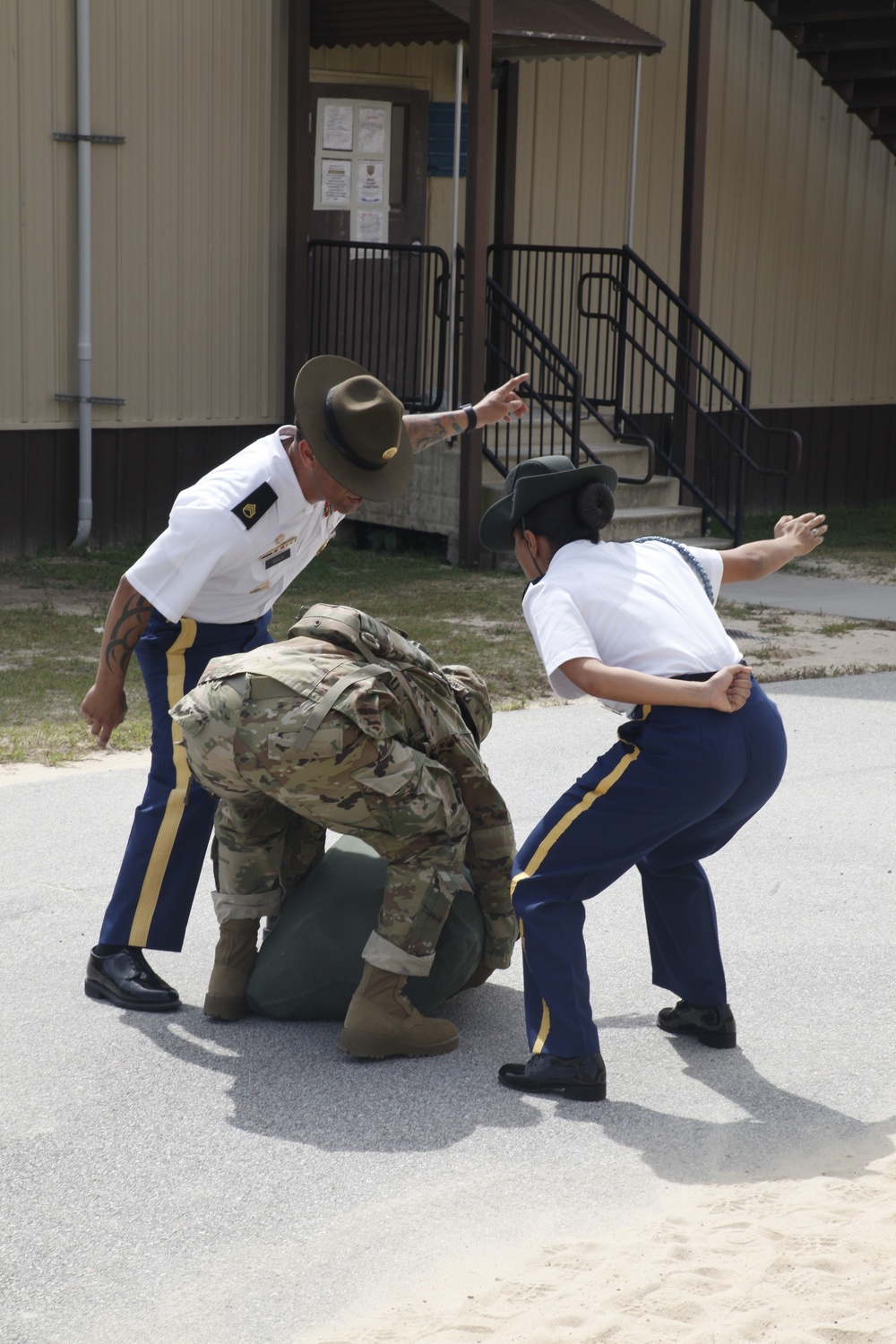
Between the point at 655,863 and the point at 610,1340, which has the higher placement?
the point at 655,863

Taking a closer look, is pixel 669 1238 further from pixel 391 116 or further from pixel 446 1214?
pixel 391 116

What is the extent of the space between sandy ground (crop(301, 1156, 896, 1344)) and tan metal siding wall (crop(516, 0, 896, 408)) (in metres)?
11.5

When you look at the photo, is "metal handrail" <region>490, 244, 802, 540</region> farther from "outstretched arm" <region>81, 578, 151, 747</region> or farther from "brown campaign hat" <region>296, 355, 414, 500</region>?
"outstretched arm" <region>81, 578, 151, 747</region>

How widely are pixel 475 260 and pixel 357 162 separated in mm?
1949

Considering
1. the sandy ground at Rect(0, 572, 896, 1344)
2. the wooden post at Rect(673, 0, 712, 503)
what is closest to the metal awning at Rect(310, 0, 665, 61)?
the wooden post at Rect(673, 0, 712, 503)

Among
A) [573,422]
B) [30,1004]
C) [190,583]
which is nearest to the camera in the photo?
[190,583]

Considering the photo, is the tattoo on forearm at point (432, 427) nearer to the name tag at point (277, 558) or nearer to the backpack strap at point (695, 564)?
the name tag at point (277, 558)

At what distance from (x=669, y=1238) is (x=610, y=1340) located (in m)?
0.40

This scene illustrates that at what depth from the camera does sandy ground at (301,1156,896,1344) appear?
2.77 metres

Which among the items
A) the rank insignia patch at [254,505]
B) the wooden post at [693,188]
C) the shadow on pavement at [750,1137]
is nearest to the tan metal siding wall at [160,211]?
the wooden post at [693,188]

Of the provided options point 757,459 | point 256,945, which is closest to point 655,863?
point 256,945

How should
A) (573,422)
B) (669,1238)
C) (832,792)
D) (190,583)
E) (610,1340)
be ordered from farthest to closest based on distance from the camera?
1. (573,422)
2. (832,792)
3. (190,583)
4. (669,1238)
5. (610,1340)

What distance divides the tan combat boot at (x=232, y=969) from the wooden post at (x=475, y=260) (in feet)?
25.4

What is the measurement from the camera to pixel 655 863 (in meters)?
3.96
